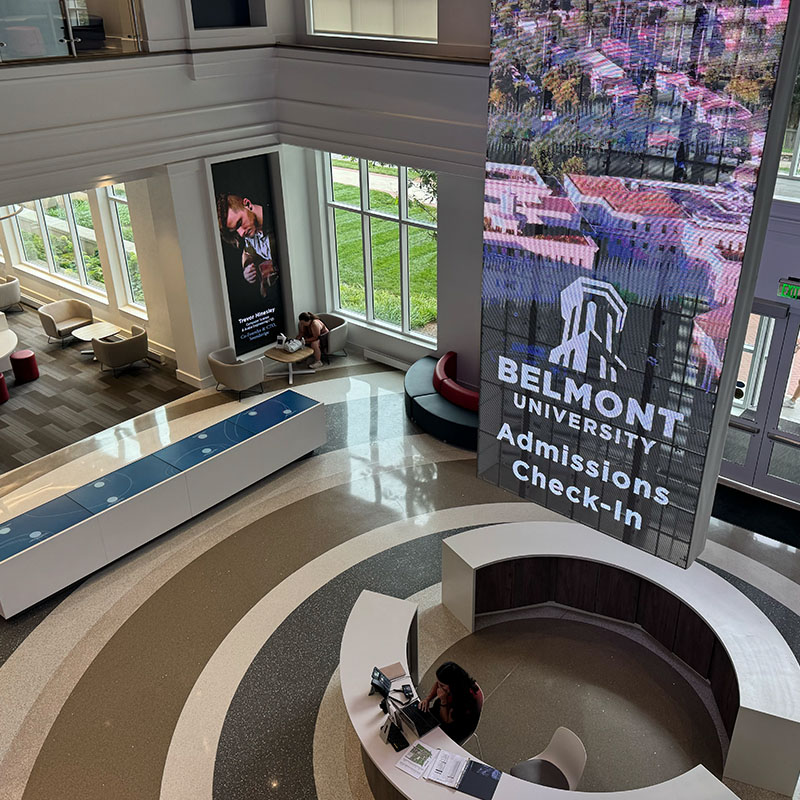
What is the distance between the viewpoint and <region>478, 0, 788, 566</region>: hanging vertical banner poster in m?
4.21

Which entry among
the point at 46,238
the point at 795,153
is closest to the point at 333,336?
the point at 46,238

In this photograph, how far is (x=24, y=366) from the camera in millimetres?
12914

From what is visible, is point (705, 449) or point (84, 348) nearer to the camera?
point (705, 449)

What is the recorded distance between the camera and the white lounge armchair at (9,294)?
15914mm

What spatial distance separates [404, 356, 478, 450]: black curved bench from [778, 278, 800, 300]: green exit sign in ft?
12.8

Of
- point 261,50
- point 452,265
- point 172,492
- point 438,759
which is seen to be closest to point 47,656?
point 172,492

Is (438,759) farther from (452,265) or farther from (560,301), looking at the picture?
(452,265)

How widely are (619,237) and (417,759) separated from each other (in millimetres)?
3726

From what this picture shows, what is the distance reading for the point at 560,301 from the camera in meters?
5.24

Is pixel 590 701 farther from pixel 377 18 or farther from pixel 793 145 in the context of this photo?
pixel 377 18

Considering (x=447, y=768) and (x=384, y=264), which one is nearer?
(x=447, y=768)

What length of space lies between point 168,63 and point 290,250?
3.54 m

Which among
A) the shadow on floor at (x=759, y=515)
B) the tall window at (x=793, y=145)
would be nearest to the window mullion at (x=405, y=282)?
the shadow on floor at (x=759, y=515)

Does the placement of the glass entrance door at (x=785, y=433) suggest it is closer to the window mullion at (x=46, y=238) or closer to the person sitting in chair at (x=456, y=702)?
the person sitting in chair at (x=456, y=702)
